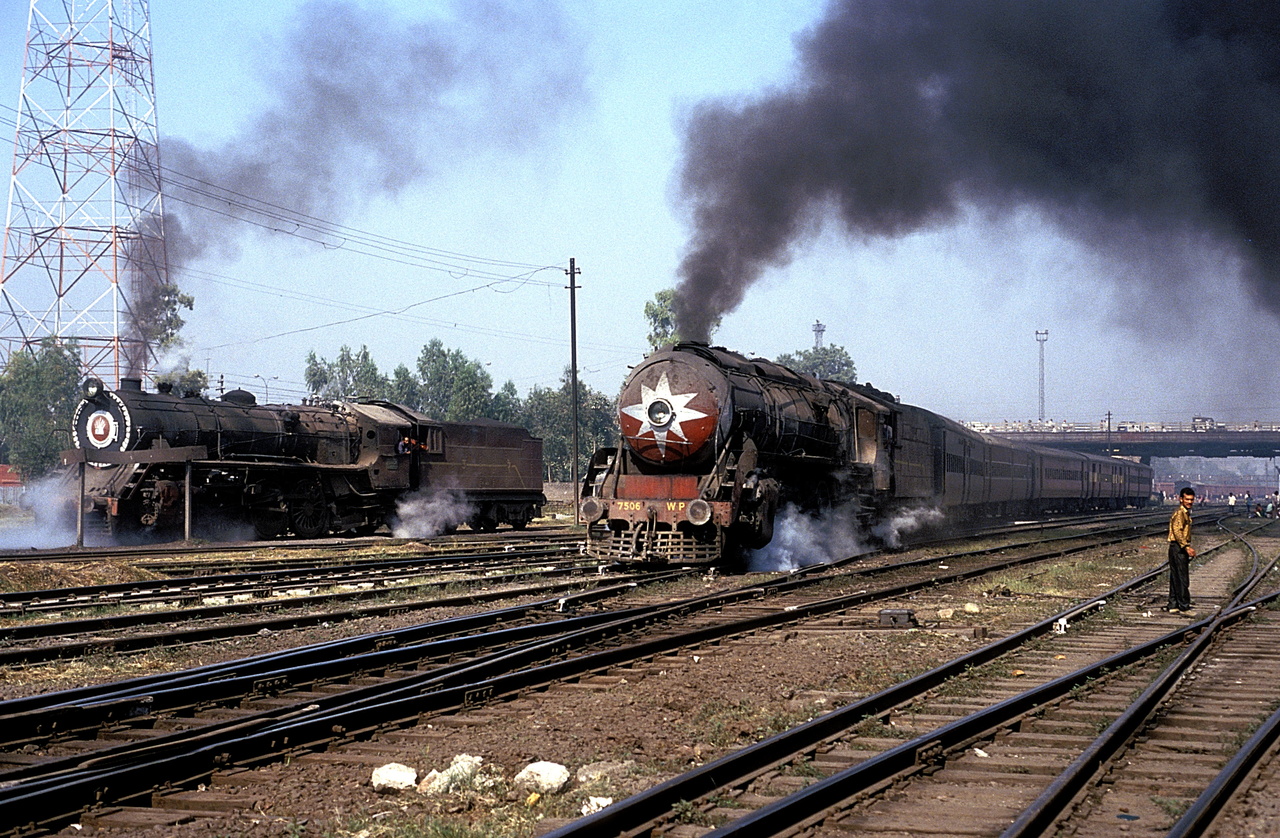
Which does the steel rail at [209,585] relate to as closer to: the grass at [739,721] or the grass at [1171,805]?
the grass at [739,721]

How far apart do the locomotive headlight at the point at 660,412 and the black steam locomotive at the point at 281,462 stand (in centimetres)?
1078

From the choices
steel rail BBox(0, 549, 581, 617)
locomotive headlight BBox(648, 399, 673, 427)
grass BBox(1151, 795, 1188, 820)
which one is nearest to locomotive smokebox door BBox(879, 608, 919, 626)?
locomotive headlight BBox(648, 399, 673, 427)

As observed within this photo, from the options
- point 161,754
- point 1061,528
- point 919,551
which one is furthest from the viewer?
point 1061,528

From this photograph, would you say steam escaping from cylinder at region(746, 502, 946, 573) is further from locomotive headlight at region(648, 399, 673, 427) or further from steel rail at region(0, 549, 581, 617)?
steel rail at region(0, 549, 581, 617)

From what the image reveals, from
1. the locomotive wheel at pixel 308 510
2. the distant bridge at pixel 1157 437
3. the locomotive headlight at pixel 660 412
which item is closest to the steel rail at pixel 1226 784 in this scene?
the locomotive headlight at pixel 660 412

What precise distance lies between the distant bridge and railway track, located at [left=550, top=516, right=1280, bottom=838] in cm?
7644

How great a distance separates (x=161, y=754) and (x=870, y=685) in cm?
509

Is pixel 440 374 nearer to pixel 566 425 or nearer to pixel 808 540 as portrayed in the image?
pixel 566 425

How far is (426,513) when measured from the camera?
29.4 m

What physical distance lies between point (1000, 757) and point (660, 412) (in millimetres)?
11208

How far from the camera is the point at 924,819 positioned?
5.42 m

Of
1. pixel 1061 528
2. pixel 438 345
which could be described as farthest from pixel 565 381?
pixel 1061 528

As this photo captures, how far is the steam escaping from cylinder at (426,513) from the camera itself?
29062 millimetres

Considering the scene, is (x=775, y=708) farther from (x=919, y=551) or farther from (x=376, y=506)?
(x=376, y=506)
